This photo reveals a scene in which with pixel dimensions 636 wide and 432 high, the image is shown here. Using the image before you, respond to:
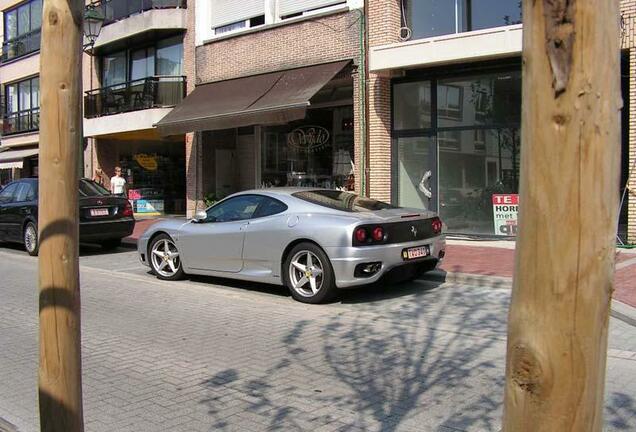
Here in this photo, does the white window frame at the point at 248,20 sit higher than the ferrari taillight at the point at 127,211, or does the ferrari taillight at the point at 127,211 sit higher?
the white window frame at the point at 248,20

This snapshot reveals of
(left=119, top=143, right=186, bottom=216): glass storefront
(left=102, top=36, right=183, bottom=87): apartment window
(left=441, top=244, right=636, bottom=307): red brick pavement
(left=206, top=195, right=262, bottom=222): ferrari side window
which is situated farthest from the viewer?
(left=119, top=143, right=186, bottom=216): glass storefront

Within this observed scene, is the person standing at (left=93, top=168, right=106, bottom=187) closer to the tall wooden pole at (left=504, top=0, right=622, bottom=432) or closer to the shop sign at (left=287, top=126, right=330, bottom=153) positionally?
the shop sign at (left=287, top=126, right=330, bottom=153)

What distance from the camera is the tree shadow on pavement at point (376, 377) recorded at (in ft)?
13.6

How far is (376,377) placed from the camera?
195 inches

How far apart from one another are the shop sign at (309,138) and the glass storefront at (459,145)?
10.7ft

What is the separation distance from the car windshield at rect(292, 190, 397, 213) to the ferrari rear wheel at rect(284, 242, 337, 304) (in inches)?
28.4

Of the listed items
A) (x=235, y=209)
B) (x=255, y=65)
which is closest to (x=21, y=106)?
(x=255, y=65)

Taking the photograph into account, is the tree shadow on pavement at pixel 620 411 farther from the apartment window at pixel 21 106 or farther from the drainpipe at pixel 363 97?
the apartment window at pixel 21 106

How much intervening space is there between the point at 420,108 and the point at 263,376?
10768 mm

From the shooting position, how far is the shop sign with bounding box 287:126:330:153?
58.2 ft

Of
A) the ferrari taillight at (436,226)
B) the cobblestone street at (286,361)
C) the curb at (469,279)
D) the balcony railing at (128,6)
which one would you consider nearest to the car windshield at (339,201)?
the ferrari taillight at (436,226)

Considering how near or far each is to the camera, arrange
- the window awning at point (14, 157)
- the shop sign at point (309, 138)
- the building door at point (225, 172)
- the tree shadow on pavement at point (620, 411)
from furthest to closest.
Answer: the window awning at point (14, 157), the building door at point (225, 172), the shop sign at point (309, 138), the tree shadow on pavement at point (620, 411)

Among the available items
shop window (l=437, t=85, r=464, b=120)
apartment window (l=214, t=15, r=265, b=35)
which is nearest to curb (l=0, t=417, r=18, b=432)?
shop window (l=437, t=85, r=464, b=120)

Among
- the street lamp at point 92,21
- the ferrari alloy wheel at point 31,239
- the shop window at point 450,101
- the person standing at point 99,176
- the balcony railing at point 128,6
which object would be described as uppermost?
the balcony railing at point 128,6
